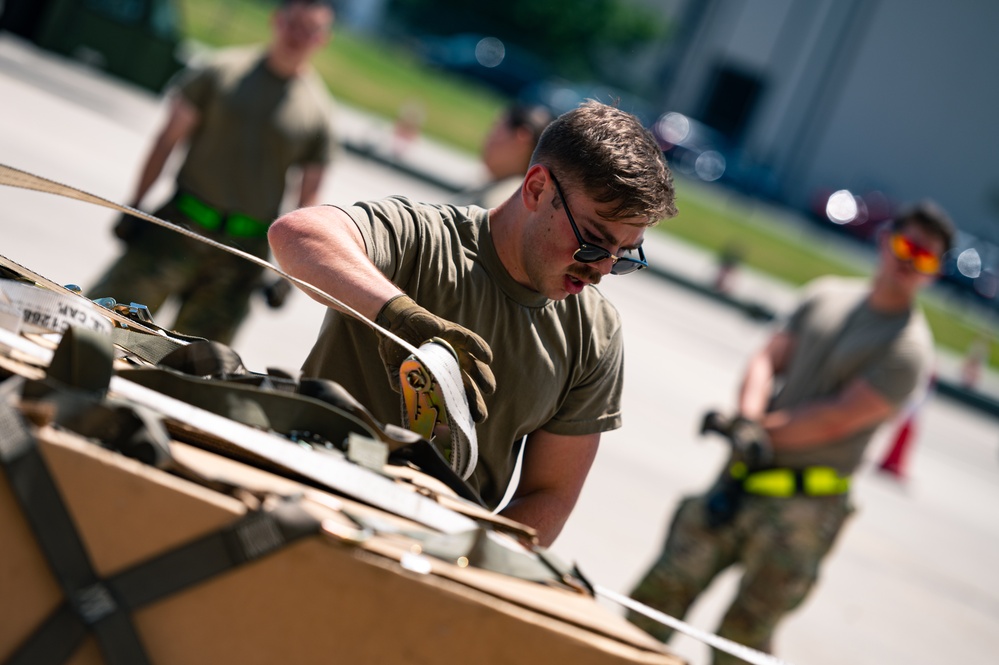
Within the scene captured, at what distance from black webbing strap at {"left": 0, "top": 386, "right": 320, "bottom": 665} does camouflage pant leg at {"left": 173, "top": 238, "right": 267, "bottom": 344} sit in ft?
12.6

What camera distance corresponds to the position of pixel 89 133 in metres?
12.6

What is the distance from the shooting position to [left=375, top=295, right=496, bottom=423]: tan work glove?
2184 millimetres

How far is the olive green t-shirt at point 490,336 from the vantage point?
2.49 metres

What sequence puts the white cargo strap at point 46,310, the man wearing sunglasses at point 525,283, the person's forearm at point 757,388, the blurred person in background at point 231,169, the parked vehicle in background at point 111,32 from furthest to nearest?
1. the parked vehicle in background at point 111,32
2. the blurred person in background at point 231,169
3. the person's forearm at point 757,388
4. the man wearing sunglasses at point 525,283
5. the white cargo strap at point 46,310

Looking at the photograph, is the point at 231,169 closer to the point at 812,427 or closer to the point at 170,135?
the point at 170,135

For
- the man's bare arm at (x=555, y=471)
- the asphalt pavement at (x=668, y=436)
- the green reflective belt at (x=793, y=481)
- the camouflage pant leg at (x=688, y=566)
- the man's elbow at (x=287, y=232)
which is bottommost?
the asphalt pavement at (x=668, y=436)

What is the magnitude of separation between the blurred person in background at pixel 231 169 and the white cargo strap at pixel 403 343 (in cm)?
287

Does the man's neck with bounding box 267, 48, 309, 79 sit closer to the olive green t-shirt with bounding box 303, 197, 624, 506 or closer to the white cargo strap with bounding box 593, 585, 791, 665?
the olive green t-shirt with bounding box 303, 197, 624, 506

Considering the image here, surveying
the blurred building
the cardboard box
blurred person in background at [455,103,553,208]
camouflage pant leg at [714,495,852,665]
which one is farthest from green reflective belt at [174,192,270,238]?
the blurred building

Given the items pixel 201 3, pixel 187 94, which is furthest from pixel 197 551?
pixel 201 3

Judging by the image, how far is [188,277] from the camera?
5176mm

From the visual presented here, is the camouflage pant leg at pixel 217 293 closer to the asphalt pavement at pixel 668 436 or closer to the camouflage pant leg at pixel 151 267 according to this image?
the camouflage pant leg at pixel 151 267

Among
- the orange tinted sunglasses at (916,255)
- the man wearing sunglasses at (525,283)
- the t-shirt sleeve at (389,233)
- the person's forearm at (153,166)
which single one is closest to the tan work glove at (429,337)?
the man wearing sunglasses at (525,283)

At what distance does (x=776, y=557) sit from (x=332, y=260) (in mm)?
2868
